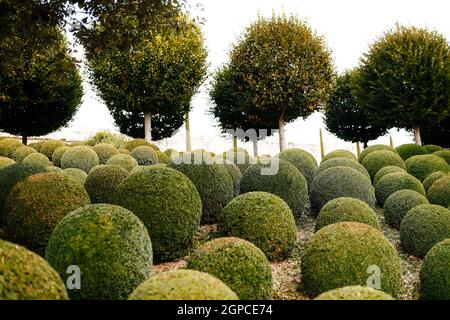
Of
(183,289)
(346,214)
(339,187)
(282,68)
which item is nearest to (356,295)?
(183,289)

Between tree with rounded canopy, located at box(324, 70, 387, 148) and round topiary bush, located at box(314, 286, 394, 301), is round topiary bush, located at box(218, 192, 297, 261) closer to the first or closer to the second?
round topiary bush, located at box(314, 286, 394, 301)

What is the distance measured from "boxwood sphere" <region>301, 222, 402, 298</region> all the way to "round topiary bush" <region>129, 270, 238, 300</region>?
369cm

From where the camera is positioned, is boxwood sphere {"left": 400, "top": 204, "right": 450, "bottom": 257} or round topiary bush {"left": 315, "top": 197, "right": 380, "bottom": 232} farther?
boxwood sphere {"left": 400, "top": 204, "right": 450, "bottom": 257}

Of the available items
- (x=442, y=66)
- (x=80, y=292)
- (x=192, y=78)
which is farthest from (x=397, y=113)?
(x=80, y=292)

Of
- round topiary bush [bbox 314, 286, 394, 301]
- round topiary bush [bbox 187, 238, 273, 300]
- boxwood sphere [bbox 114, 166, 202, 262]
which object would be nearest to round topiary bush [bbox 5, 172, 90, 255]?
boxwood sphere [bbox 114, 166, 202, 262]

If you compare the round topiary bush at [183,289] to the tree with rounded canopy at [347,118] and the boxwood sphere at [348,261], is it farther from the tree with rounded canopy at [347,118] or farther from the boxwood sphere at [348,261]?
the tree with rounded canopy at [347,118]

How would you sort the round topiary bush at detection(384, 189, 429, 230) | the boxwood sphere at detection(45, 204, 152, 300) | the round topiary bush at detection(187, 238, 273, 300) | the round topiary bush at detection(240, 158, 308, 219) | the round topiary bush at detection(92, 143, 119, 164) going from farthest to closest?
the round topiary bush at detection(92, 143, 119, 164) → the round topiary bush at detection(384, 189, 429, 230) → the round topiary bush at detection(240, 158, 308, 219) → the round topiary bush at detection(187, 238, 273, 300) → the boxwood sphere at detection(45, 204, 152, 300)

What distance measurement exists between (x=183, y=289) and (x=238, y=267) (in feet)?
8.71

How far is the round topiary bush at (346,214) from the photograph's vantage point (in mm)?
10227

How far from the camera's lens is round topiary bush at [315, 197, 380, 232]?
33.6 feet

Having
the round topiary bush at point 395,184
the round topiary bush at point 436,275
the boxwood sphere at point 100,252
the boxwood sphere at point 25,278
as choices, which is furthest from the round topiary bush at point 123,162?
the boxwood sphere at point 25,278

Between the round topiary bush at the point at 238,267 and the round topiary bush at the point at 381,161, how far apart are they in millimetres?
11701

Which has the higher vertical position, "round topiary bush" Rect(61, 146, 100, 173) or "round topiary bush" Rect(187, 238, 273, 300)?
"round topiary bush" Rect(61, 146, 100, 173)

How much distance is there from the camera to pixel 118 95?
29.2 metres
